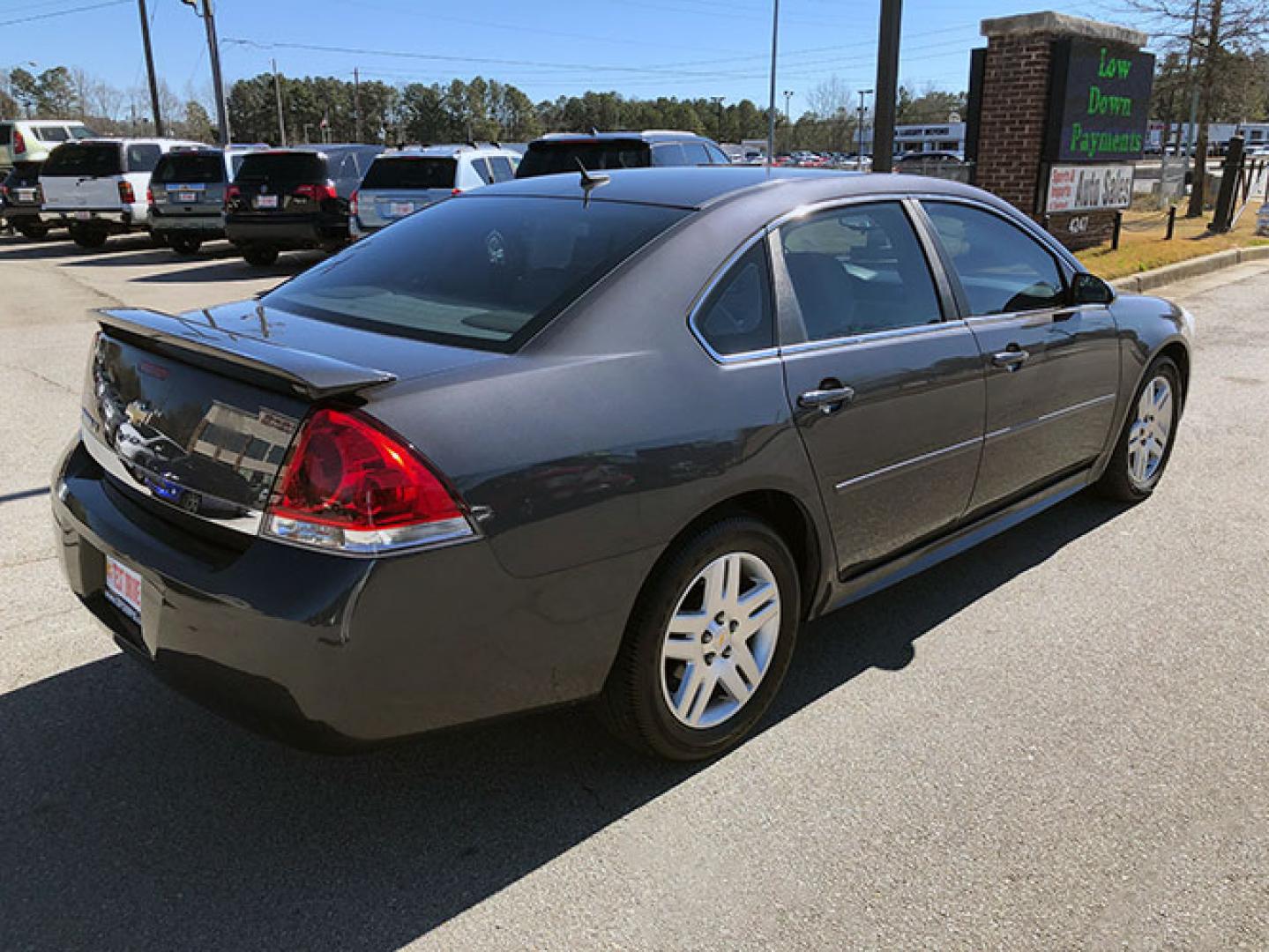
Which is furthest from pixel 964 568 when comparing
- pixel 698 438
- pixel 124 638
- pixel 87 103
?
pixel 87 103

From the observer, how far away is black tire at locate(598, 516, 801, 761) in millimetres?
2652

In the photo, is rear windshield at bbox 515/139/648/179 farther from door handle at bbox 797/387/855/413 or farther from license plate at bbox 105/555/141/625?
license plate at bbox 105/555/141/625

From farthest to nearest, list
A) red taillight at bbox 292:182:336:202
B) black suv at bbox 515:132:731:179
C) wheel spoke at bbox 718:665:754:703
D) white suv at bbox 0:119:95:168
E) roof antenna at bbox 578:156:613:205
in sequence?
white suv at bbox 0:119:95:168
red taillight at bbox 292:182:336:202
black suv at bbox 515:132:731:179
roof antenna at bbox 578:156:613:205
wheel spoke at bbox 718:665:754:703

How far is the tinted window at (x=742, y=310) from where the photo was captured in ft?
9.30

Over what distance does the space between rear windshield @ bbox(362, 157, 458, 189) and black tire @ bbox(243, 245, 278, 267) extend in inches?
108

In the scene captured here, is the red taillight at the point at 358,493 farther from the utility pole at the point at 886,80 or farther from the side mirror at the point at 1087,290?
the utility pole at the point at 886,80

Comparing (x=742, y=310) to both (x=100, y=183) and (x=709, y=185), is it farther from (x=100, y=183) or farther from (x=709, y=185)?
(x=100, y=183)

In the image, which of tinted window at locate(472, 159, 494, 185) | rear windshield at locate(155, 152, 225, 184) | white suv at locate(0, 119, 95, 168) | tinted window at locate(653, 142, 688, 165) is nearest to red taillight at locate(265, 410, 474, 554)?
tinted window at locate(653, 142, 688, 165)

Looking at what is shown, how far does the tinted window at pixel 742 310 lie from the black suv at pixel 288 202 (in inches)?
504

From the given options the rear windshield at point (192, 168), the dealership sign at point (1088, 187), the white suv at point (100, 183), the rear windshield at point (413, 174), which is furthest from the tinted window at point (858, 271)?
the white suv at point (100, 183)

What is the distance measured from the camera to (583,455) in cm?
241

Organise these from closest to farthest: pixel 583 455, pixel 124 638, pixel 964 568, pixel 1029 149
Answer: pixel 583 455
pixel 124 638
pixel 964 568
pixel 1029 149

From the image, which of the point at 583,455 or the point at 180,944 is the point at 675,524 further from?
the point at 180,944

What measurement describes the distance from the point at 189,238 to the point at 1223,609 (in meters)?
16.8
